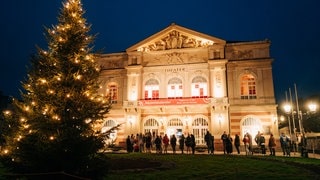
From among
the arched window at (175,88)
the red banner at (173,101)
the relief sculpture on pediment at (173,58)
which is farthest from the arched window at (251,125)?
the relief sculpture on pediment at (173,58)

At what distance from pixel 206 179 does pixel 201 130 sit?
18968 mm

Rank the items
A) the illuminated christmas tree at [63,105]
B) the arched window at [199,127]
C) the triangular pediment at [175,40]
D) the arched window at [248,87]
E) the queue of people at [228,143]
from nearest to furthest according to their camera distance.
A: the illuminated christmas tree at [63,105], the queue of people at [228,143], the arched window at [199,127], the arched window at [248,87], the triangular pediment at [175,40]

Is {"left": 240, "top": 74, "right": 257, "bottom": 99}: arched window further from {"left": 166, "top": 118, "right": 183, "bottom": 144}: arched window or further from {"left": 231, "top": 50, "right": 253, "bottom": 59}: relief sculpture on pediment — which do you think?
{"left": 166, "top": 118, "right": 183, "bottom": 144}: arched window

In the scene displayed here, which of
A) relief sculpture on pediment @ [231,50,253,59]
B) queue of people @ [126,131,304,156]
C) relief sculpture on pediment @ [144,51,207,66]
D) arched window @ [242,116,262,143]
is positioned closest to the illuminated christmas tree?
queue of people @ [126,131,304,156]

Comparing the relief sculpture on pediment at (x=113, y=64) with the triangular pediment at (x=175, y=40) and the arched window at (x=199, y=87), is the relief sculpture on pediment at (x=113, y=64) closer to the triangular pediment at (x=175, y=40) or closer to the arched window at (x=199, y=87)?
the triangular pediment at (x=175, y=40)

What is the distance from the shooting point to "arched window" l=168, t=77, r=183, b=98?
1169 inches

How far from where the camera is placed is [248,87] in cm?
2855

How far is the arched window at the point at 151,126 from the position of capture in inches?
1153

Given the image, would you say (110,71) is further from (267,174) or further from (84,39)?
(267,174)

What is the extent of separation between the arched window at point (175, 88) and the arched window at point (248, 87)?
6508 mm

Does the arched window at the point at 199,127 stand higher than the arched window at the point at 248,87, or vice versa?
the arched window at the point at 248,87

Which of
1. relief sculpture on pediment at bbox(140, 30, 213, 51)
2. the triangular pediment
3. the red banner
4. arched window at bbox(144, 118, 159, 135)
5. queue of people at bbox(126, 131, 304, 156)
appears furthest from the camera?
relief sculpture on pediment at bbox(140, 30, 213, 51)

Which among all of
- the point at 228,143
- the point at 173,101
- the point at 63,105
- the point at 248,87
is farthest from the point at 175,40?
the point at 63,105

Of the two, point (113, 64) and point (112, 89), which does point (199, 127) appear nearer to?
point (112, 89)
